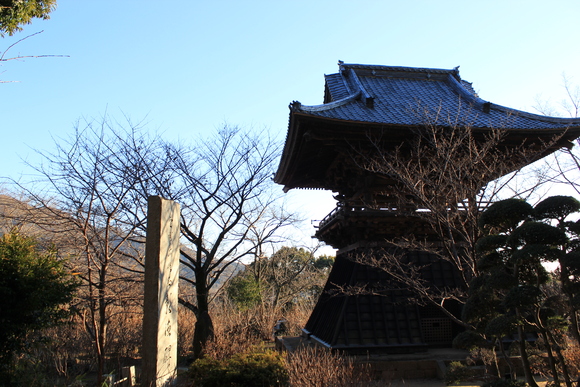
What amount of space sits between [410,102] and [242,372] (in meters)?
8.90

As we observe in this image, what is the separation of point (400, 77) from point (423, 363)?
954 centimetres

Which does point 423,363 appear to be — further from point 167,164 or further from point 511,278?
point 167,164

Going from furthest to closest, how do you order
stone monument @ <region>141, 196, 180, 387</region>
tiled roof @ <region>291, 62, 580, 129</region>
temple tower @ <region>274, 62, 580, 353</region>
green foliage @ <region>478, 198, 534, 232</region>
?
tiled roof @ <region>291, 62, 580, 129</region> < temple tower @ <region>274, 62, 580, 353</region> < green foliage @ <region>478, 198, 534, 232</region> < stone monument @ <region>141, 196, 180, 387</region>

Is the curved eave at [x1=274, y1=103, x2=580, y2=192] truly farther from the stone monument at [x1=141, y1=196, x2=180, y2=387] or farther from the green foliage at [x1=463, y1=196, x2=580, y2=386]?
the stone monument at [x1=141, y1=196, x2=180, y2=387]

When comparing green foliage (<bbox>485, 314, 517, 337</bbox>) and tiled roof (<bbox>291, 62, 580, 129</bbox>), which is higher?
tiled roof (<bbox>291, 62, 580, 129</bbox>)

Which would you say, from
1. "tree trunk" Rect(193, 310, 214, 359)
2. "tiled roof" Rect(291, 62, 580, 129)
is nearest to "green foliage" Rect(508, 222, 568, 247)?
"tiled roof" Rect(291, 62, 580, 129)

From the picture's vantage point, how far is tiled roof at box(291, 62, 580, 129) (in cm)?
934

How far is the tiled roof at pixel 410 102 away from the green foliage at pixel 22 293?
18.3 feet

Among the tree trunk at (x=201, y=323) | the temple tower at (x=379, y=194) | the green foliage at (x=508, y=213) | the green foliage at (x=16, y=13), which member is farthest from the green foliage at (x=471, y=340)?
the green foliage at (x=16, y=13)

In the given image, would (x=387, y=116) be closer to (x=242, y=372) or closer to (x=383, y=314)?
(x=383, y=314)

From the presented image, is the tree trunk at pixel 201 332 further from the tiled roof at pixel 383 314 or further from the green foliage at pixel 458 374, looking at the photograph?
the green foliage at pixel 458 374

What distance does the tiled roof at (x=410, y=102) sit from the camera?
9.34 meters

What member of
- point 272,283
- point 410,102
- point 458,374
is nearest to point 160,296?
point 458,374

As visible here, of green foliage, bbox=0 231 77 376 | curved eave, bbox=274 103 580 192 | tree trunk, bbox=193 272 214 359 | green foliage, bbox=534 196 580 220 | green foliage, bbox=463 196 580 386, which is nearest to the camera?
green foliage, bbox=463 196 580 386
